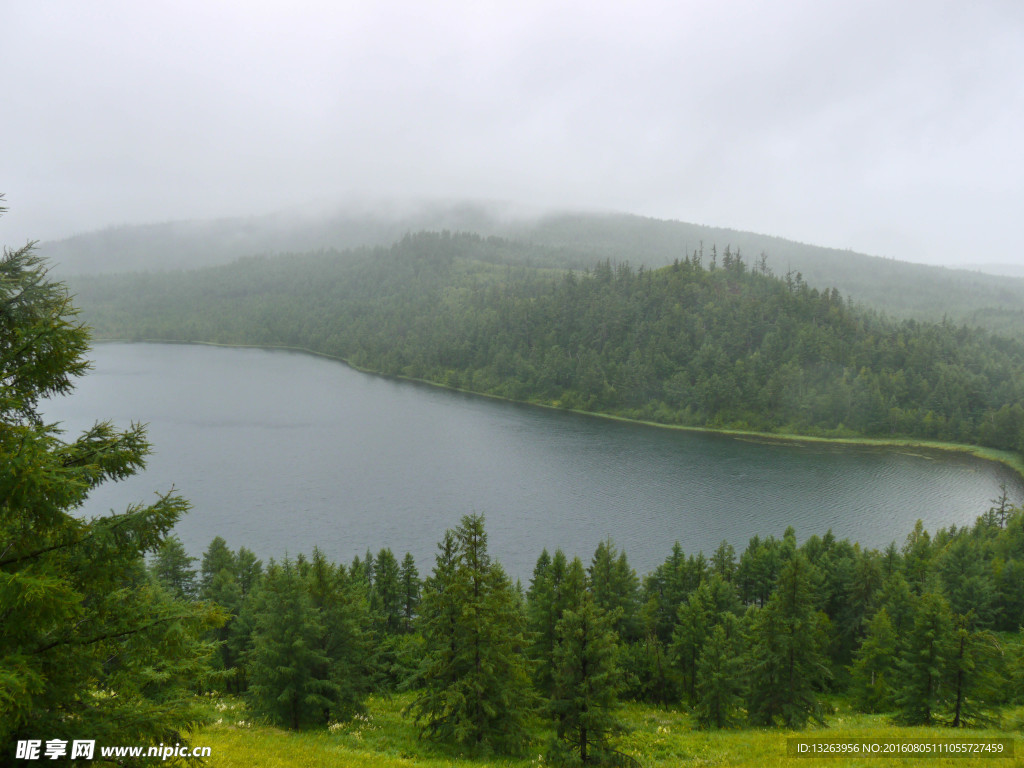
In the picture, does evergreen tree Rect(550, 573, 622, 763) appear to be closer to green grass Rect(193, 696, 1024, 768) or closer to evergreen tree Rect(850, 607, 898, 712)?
green grass Rect(193, 696, 1024, 768)

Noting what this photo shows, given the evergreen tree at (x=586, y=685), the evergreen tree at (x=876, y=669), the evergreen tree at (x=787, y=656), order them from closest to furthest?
the evergreen tree at (x=586, y=685) < the evergreen tree at (x=787, y=656) < the evergreen tree at (x=876, y=669)

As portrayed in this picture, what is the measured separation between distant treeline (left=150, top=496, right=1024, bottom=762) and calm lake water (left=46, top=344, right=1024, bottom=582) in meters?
17.9

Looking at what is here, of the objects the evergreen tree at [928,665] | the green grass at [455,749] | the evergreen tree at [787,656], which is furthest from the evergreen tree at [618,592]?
the evergreen tree at [928,665]

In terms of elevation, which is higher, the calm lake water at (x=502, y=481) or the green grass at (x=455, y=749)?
the green grass at (x=455, y=749)

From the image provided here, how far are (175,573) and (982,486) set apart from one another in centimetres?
11870

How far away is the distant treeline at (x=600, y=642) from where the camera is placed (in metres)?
20.5

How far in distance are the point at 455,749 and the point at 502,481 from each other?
238 feet

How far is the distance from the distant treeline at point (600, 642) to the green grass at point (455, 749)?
99 centimetres

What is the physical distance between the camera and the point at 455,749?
67.8ft

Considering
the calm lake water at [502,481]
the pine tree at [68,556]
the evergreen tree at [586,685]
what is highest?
the pine tree at [68,556]

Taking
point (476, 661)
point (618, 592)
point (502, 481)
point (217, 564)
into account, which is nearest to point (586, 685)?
point (476, 661)

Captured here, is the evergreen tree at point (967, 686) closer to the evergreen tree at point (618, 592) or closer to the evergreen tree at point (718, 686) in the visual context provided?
the evergreen tree at point (718, 686)

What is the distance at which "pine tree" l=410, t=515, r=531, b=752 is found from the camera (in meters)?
20.2

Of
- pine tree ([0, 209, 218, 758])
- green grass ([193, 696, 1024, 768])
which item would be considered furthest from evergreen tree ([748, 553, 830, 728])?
pine tree ([0, 209, 218, 758])
